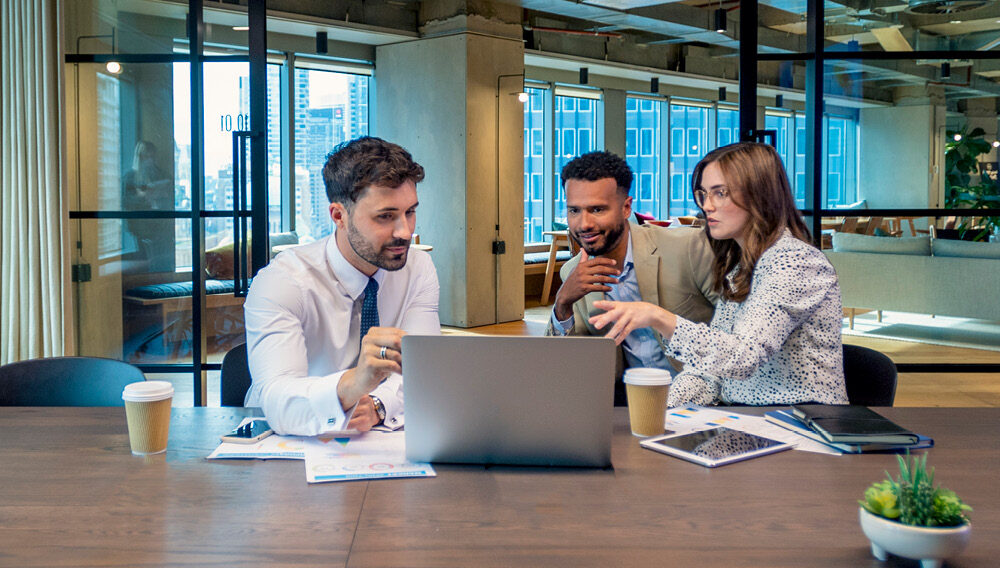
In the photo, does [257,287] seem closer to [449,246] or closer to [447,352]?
[447,352]

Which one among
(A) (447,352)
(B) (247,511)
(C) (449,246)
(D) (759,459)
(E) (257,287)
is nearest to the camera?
(B) (247,511)

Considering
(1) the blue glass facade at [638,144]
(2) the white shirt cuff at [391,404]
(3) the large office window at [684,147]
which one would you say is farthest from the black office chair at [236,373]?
(3) the large office window at [684,147]

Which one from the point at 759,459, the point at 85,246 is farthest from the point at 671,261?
the point at 85,246

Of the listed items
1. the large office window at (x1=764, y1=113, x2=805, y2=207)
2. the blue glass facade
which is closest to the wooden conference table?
the large office window at (x1=764, y1=113, x2=805, y2=207)

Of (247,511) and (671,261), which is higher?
(671,261)

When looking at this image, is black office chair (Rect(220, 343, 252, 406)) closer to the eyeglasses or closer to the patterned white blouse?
the patterned white blouse

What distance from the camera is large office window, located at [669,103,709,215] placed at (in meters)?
12.9

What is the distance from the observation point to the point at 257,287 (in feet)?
6.79

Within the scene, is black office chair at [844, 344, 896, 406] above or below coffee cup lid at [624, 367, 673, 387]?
below

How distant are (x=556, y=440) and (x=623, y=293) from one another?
1.32 m

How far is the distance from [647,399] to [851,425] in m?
0.39

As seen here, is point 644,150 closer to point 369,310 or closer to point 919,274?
point 919,274

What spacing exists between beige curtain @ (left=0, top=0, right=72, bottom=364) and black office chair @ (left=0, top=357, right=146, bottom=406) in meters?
1.67

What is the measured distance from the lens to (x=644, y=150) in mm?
12492
